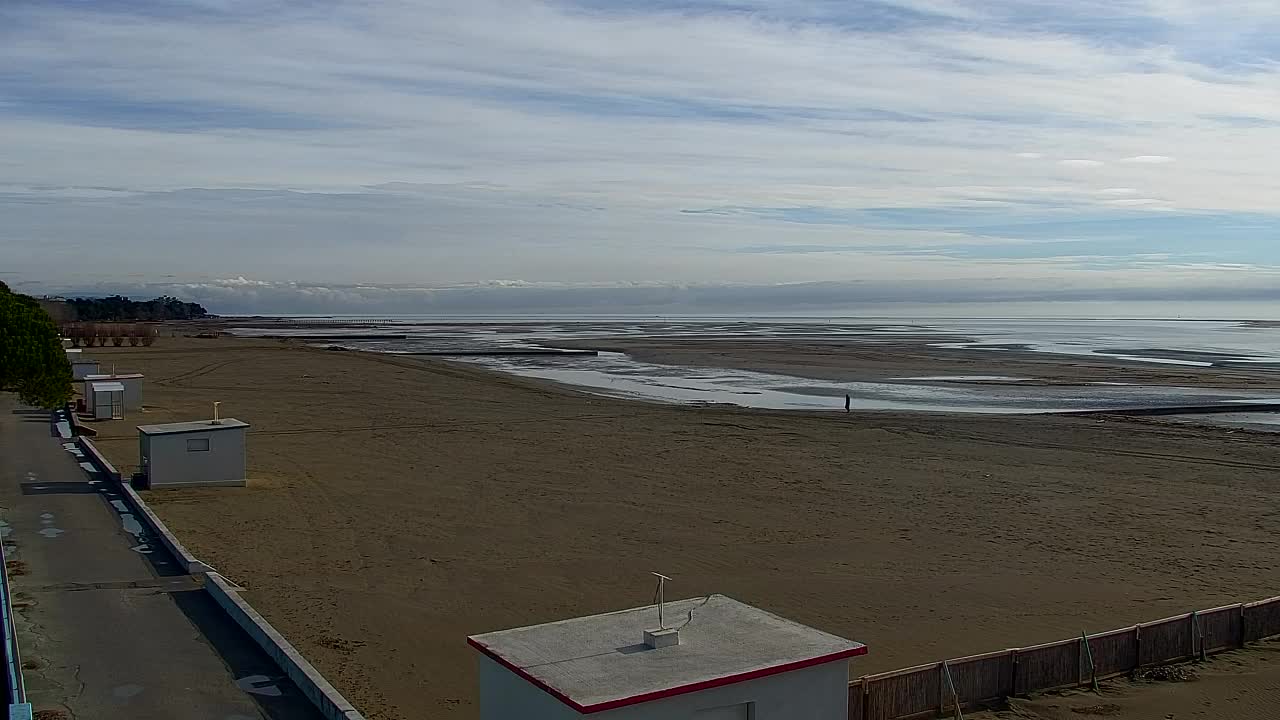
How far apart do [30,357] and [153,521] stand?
7.53 meters

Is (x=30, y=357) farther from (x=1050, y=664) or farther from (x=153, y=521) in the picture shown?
(x=1050, y=664)

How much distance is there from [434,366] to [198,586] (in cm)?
5632

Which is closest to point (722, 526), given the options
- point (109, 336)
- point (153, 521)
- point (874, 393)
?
point (153, 521)

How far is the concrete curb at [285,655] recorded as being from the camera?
36.4 feet

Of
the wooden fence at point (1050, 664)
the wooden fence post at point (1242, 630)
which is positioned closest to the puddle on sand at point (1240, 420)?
the wooden fence post at point (1242, 630)

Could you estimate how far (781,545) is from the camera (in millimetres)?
20938

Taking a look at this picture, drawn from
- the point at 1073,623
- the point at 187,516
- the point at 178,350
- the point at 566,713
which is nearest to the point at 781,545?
the point at 1073,623

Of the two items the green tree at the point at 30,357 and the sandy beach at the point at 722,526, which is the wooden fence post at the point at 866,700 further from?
the green tree at the point at 30,357

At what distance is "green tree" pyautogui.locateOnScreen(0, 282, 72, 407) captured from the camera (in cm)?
2408

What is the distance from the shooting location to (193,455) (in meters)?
24.6

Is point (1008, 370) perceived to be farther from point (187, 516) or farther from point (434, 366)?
point (187, 516)

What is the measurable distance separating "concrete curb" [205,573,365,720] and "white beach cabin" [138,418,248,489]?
905cm

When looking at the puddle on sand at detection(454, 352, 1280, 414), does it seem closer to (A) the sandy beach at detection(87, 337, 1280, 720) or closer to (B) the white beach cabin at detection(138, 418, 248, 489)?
(A) the sandy beach at detection(87, 337, 1280, 720)

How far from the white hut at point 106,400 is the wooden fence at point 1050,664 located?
3344 cm
